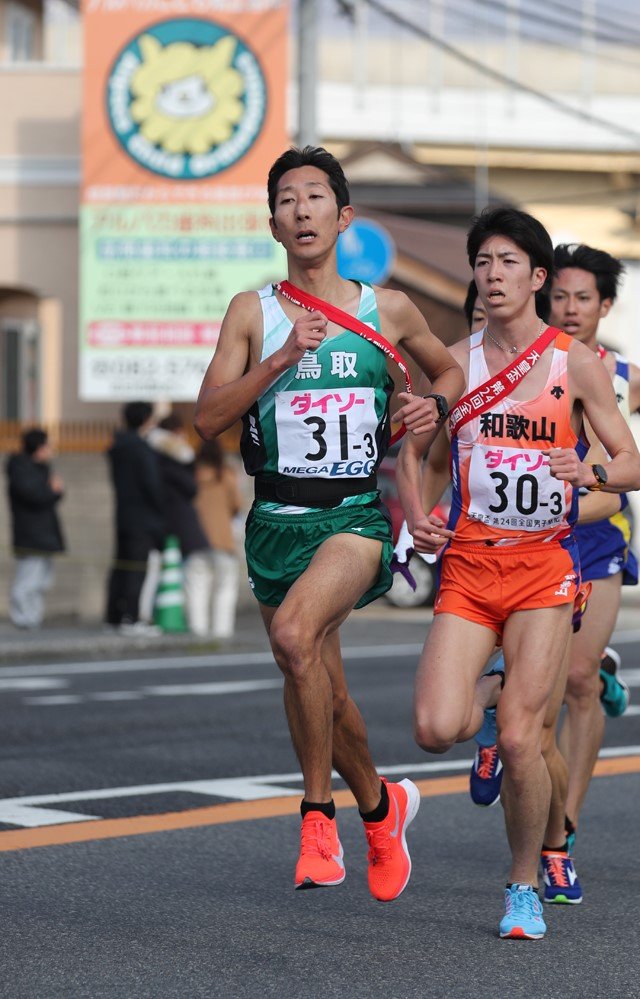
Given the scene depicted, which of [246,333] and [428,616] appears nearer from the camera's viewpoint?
[246,333]

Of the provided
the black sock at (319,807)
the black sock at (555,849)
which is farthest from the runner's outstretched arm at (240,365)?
the black sock at (555,849)

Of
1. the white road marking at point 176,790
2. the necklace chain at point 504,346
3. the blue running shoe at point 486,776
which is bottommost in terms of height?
the white road marking at point 176,790

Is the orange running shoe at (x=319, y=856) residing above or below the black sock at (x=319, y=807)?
below

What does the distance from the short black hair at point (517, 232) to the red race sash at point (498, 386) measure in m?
0.25

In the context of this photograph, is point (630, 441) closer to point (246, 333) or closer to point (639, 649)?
point (246, 333)

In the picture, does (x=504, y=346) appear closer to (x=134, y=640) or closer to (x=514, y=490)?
(x=514, y=490)

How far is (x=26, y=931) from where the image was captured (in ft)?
19.1

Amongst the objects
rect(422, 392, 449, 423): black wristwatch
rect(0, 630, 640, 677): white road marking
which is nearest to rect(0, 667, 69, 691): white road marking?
rect(0, 630, 640, 677): white road marking

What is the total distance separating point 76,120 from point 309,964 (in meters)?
21.0

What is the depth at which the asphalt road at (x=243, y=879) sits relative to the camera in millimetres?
5375

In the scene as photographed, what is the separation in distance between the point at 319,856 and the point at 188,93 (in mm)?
18426

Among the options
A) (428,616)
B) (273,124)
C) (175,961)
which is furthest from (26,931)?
(273,124)

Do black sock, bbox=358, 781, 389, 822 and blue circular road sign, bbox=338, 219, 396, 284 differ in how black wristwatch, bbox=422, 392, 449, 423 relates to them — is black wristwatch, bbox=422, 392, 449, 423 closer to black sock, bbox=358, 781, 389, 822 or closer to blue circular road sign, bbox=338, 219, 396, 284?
black sock, bbox=358, 781, 389, 822

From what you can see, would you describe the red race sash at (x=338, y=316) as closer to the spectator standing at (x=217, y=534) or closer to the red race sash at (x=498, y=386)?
the red race sash at (x=498, y=386)
